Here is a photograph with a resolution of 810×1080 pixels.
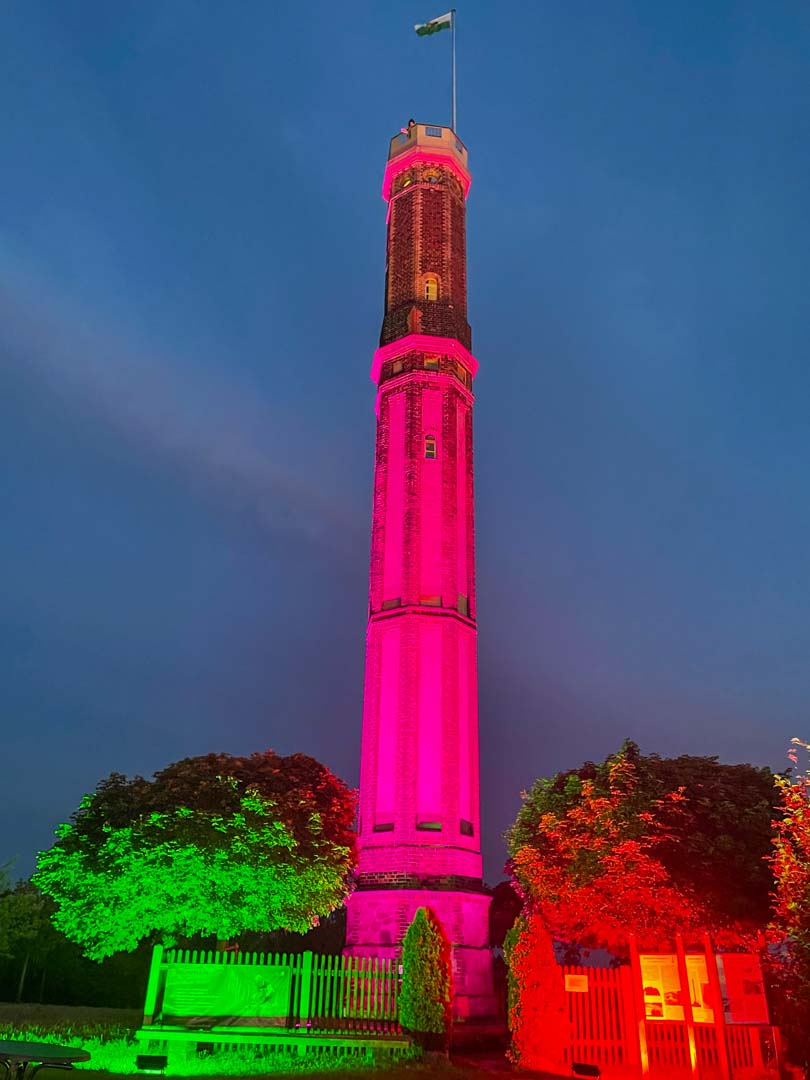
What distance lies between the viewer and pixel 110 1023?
25203 millimetres

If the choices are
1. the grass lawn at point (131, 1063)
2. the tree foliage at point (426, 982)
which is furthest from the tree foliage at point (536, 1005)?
the tree foliage at point (426, 982)

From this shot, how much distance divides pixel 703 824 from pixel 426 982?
26.0 ft

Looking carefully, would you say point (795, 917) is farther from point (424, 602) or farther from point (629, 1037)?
point (424, 602)

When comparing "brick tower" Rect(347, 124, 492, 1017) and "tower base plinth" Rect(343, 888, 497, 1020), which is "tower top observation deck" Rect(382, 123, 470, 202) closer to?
"brick tower" Rect(347, 124, 492, 1017)

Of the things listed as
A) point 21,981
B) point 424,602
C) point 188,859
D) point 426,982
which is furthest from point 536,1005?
point 21,981

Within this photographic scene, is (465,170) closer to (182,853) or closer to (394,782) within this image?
(394,782)

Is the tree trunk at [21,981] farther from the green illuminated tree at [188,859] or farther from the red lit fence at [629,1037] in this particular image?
the red lit fence at [629,1037]

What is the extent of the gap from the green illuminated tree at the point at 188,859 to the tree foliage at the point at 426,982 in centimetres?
441

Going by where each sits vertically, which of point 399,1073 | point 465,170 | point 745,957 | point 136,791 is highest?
point 465,170

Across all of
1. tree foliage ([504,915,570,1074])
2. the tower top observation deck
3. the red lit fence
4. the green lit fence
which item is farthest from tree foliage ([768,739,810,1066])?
the tower top observation deck

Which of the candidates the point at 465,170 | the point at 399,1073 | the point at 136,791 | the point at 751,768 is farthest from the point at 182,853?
the point at 465,170

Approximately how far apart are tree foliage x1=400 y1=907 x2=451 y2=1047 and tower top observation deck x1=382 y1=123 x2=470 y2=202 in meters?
30.2

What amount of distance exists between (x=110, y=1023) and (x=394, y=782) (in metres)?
10.6

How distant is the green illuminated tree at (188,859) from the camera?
21641 mm
